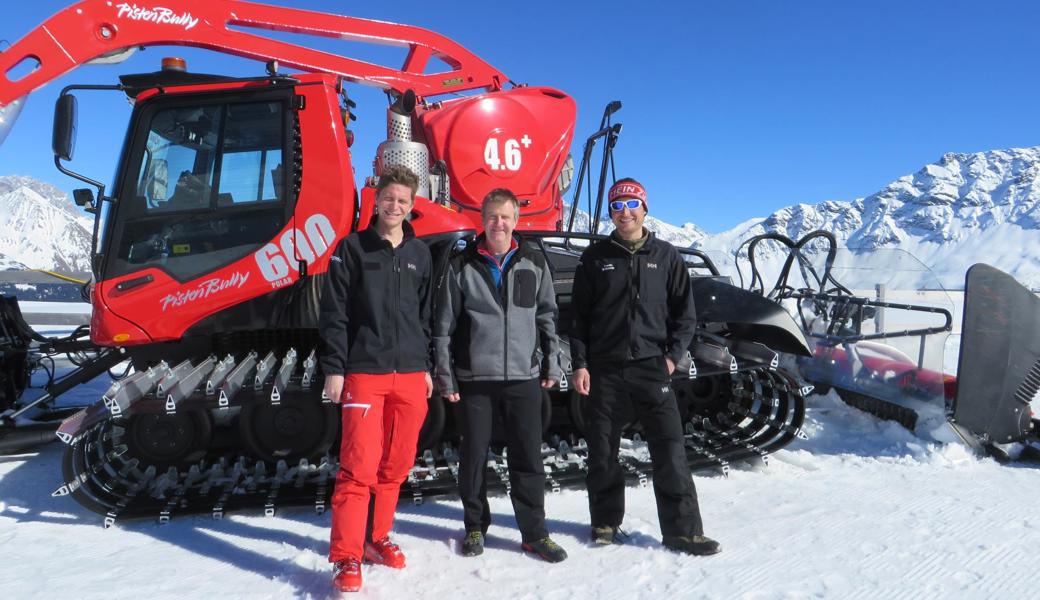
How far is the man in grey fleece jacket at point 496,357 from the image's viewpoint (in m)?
3.04

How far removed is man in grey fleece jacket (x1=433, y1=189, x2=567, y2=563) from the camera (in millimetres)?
3037

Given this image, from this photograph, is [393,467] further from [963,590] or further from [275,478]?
[963,590]

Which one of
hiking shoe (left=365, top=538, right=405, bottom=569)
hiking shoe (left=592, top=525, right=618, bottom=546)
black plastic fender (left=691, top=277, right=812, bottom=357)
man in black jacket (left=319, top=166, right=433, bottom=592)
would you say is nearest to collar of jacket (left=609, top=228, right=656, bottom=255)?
man in black jacket (left=319, top=166, right=433, bottom=592)

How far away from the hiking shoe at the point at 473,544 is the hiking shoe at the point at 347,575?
0.56m

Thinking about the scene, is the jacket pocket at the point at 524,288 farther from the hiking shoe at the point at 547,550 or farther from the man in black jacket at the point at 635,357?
the hiking shoe at the point at 547,550

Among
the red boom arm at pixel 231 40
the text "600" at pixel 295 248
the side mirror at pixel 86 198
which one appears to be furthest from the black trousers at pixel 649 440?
the red boom arm at pixel 231 40

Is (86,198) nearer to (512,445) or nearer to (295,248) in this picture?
(295,248)

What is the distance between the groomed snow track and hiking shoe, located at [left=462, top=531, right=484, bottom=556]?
73 centimetres

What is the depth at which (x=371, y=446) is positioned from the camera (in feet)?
9.34

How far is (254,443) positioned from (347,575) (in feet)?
6.15

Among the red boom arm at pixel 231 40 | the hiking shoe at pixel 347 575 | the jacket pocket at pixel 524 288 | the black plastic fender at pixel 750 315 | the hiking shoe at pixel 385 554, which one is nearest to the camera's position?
the hiking shoe at pixel 347 575

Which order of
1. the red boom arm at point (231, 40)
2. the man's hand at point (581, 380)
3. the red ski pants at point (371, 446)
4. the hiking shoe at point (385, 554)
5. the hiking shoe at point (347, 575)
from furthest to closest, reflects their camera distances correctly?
1. the red boom arm at point (231, 40)
2. the man's hand at point (581, 380)
3. the hiking shoe at point (385, 554)
4. the red ski pants at point (371, 446)
5. the hiking shoe at point (347, 575)

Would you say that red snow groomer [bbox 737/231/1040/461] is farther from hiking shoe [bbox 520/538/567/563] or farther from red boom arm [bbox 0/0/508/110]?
red boom arm [bbox 0/0/508/110]

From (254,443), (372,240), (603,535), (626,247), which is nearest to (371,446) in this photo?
(372,240)
